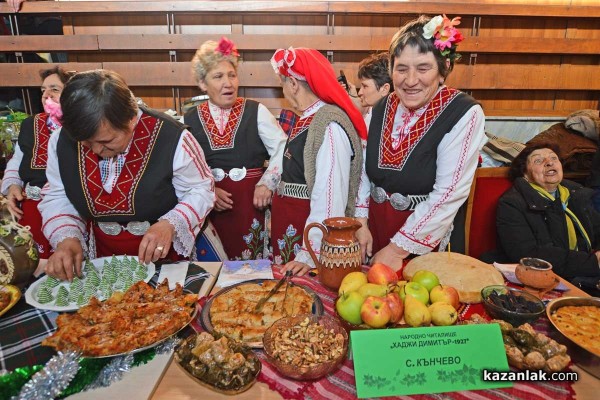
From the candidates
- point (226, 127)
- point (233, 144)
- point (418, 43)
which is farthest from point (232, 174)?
point (418, 43)

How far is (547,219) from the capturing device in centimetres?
257

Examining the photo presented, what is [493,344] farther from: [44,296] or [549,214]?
[549,214]

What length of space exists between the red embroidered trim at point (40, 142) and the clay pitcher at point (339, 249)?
2.05 metres

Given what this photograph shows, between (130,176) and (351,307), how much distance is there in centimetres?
114

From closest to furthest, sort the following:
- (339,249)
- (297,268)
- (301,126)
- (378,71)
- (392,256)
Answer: (339,249)
(297,268)
(392,256)
(301,126)
(378,71)

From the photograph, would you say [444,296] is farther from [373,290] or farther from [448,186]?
[448,186]

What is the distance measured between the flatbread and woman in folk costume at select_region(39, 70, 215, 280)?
949 mm

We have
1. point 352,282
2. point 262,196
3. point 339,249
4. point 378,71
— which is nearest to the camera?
point 352,282

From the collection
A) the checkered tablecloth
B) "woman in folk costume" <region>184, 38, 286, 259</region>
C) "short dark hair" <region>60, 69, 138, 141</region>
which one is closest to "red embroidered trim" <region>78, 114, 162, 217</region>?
"short dark hair" <region>60, 69, 138, 141</region>

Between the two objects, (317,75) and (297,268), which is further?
(317,75)

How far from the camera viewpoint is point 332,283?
1366 millimetres

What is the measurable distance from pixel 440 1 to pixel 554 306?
4248mm

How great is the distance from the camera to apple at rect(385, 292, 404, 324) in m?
1.07

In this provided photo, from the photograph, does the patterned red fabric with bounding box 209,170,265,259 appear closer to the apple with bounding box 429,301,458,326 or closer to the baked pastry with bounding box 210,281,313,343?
the baked pastry with bounding box 210,281,313,343
